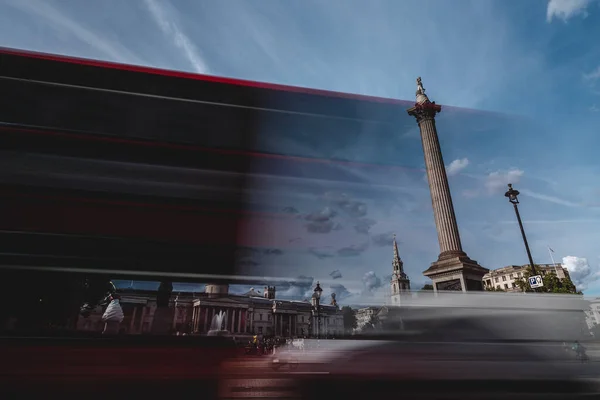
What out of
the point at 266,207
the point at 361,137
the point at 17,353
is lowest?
the point at 17,353

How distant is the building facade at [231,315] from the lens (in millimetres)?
2329

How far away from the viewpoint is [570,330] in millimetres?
4074

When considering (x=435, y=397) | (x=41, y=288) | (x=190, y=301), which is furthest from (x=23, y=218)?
(x=435, y=397)

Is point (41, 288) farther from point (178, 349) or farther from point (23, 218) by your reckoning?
point (178, 349)

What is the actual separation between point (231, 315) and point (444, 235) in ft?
49.5

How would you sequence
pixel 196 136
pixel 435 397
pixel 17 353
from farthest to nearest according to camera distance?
pixel 196 136 → pixel 435 397 → pixel 17 353

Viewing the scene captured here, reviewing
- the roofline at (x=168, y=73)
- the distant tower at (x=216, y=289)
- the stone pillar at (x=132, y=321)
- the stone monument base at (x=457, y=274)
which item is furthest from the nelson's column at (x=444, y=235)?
the stone pillar at (x=132, y=321)

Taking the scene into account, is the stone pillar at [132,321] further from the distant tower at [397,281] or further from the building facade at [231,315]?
the distant tower at [397,281]

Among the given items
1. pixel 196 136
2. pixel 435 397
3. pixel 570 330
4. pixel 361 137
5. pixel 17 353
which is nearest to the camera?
pixel 17 353

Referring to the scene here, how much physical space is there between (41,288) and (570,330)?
5.69 m

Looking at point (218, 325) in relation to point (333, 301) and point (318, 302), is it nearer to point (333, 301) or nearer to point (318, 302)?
point (318, 302)

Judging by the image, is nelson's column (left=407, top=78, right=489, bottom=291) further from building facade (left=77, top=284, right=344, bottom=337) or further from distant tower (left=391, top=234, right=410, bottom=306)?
building facade (left=77, top=284, right=344, bottom=337)

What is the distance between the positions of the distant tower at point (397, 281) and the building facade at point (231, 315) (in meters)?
0.71

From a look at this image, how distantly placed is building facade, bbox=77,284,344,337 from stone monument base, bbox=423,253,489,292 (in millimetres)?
11524
